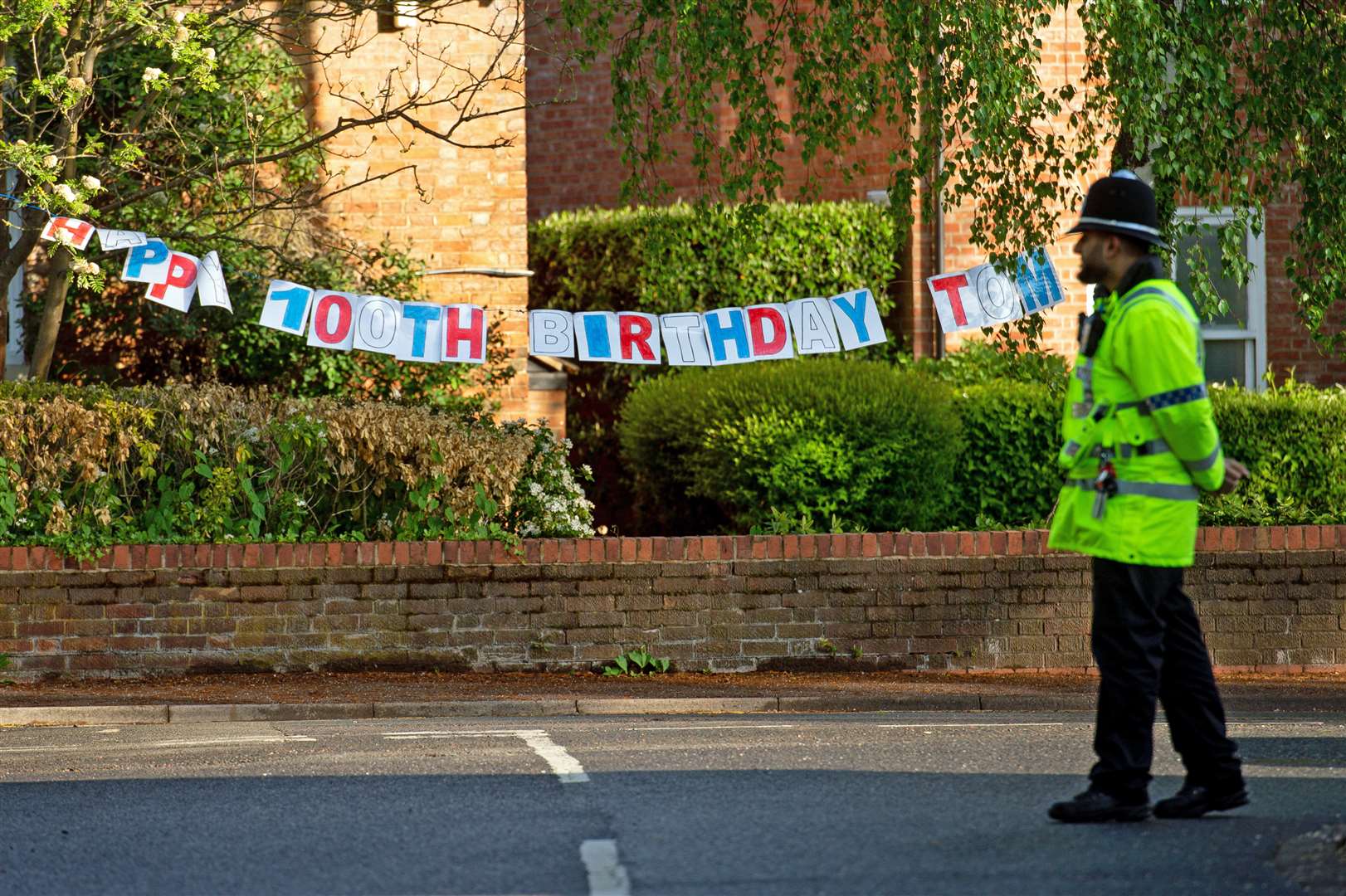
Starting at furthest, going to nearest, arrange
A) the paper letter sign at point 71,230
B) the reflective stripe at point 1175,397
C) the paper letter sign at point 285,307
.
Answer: the paper letter sign at point 285,307
the paper letter sign at point 71,230
the reflective stripe at point 1175,397

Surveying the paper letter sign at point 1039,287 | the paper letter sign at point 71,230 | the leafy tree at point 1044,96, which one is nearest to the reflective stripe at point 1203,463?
the leafy tree at point 1044,96

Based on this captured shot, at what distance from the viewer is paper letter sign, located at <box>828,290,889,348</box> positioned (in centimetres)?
1332

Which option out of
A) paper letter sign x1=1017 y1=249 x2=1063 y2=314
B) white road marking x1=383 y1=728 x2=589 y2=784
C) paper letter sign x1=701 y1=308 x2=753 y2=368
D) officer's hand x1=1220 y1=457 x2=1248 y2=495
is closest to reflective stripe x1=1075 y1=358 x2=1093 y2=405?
officer's hand x1=1220 y1=457 x2=1248 y2=495

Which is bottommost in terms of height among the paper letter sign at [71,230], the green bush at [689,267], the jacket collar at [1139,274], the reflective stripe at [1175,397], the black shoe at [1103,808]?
the black shoe at [1103,808]

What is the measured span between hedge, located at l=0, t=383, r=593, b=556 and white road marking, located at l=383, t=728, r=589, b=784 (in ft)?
10.6

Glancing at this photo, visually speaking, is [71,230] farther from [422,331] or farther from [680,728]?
[680,728]

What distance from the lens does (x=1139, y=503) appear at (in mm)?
5680

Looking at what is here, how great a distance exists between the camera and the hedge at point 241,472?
478 inches

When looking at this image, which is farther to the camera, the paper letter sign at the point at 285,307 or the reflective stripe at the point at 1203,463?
the paper letter sign at the point at 285,307

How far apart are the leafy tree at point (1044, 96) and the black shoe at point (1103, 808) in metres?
5.54

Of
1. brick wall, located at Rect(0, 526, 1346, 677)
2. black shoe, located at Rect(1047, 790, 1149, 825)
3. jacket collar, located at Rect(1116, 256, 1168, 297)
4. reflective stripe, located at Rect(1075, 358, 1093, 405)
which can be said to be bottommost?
black shoe, located at Rect(1047, 790, 1149, 825)

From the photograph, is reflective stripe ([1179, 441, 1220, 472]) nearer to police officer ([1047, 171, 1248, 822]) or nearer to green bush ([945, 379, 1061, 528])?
police officer ([1047, 171, 1248, 822])

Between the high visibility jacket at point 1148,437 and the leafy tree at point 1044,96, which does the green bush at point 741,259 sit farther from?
the high visibility jacket at point 1148,437

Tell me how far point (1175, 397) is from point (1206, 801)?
1370mm
